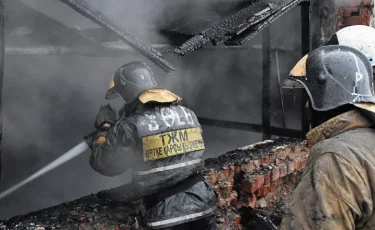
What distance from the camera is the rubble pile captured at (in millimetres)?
2986

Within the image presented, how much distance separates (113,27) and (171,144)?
40.3 inches

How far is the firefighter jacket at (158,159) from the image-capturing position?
2.94 metres

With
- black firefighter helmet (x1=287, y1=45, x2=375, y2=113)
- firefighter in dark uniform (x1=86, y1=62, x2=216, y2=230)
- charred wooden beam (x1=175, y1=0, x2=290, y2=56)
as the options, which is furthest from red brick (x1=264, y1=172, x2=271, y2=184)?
black firefighter helmet (x1=287, y1=45, x2=375, y2=113)

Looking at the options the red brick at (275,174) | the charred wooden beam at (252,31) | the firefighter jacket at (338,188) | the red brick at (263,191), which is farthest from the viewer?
the red brick at (275,174)

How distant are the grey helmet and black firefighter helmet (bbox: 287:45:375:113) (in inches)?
60.4

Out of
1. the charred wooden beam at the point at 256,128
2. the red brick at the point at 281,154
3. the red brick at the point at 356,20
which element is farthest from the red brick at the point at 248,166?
the red brick at the point at 356,20

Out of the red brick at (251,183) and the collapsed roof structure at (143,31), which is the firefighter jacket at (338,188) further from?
the red brick at (251,183)

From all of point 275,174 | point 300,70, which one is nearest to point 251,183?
point 275,174

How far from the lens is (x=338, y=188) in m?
1.64

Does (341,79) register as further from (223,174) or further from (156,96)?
(223,174)

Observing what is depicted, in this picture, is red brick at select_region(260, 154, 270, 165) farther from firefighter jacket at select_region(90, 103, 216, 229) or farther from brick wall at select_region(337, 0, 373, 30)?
brick wall at select_region(337, 0, 373, 30)

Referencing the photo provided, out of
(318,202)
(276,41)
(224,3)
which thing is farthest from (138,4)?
(318,202)

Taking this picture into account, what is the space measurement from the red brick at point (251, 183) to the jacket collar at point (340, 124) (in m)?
2.29

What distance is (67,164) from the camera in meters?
6.93
